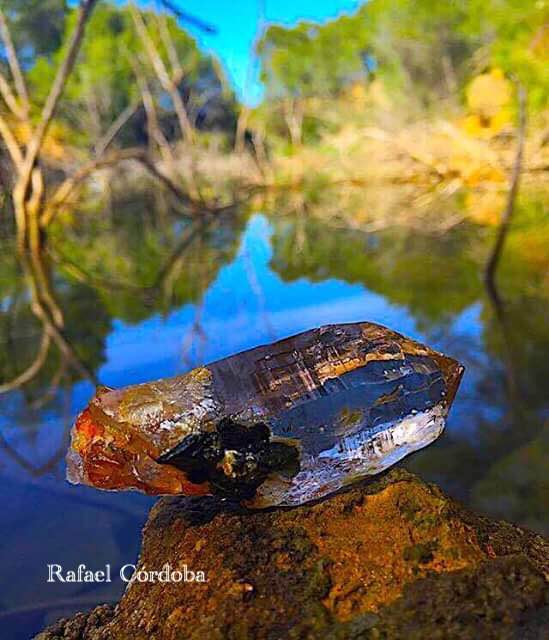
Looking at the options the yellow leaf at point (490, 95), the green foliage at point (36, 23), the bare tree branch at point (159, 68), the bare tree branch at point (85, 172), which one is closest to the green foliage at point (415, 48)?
the yellow leaf at point (490, 95)

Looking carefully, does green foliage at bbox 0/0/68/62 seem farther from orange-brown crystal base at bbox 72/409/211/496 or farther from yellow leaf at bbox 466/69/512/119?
orange-brown crystal base at bbox 72/409/211/496

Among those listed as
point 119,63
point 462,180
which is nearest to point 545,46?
point 462,180

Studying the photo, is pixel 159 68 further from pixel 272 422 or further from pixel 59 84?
pixel 272 422

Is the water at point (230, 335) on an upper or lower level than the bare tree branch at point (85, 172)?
lower

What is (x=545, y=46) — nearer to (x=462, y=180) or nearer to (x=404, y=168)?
(x=462, y=180)

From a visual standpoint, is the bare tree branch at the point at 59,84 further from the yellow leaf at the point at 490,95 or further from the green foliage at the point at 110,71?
the green foliage at the point at 110,71

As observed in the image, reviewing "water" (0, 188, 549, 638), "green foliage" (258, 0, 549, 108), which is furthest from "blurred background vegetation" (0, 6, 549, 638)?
"green foliage" (258, 0, 549, 108)

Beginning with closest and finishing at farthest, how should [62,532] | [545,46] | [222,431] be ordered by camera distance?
1. [222,431]
2. [62,532]
3. [545,46]
